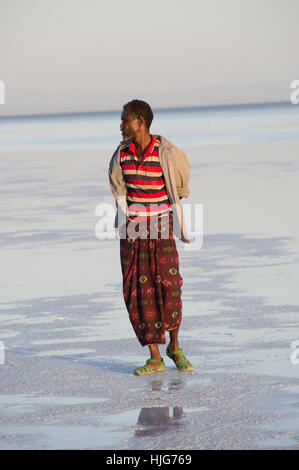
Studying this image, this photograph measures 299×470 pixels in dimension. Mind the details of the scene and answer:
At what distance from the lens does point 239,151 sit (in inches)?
1286

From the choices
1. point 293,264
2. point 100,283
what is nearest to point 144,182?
point 100,283

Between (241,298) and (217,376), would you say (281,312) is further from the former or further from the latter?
(217,376)

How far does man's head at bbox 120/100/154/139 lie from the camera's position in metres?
6.55

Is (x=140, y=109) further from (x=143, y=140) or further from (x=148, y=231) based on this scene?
(x=148, y=231)

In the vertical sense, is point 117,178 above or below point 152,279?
above

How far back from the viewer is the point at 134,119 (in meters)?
6.57

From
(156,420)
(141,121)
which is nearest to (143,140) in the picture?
(141,121)

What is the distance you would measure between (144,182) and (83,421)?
1.70 metres

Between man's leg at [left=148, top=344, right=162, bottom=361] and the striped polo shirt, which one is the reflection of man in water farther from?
Result: the striped polo shirt

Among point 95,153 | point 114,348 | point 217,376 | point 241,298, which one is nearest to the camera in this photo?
point 217,376

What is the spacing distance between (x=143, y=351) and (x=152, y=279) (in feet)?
2.29

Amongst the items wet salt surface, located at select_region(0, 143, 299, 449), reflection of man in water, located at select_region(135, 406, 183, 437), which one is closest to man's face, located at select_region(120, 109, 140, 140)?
wet salt surface, located at select_region(0, 143, 299, 449)

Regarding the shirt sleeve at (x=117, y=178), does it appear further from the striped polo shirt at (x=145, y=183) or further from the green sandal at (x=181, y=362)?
the green sandal at (x=181, y=362)
